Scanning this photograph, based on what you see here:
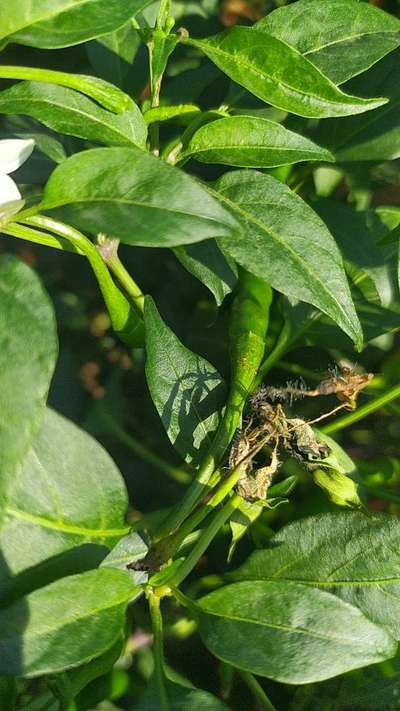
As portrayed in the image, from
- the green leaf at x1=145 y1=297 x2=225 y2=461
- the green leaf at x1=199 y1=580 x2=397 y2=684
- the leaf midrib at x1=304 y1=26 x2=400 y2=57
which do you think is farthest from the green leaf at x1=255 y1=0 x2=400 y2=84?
the green leaf at x1=199 y1=580 x2=397 y2=684

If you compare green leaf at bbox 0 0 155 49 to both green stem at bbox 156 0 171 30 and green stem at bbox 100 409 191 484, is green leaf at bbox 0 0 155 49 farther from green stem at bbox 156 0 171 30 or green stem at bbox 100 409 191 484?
green stem at bbox 100 409 191 484

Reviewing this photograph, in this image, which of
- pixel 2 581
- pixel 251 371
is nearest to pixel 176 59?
pixel 251 371

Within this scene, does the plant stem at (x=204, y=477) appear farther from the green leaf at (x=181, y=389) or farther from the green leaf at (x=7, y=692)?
the green leaf at (x=7, y=692)

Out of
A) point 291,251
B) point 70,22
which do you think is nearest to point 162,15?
point 70,22

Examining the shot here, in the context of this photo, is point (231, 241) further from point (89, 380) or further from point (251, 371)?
point (89, 380)

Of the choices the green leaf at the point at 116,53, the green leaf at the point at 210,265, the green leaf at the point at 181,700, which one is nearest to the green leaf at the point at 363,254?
the green leaf at the point at 210,265

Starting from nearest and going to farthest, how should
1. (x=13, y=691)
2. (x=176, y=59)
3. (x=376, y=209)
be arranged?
1. (x=13, y=691)
2. (x=376, y=209)
3. (x=176, y=59)

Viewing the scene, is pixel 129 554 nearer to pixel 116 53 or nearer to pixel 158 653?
pixel 158 653

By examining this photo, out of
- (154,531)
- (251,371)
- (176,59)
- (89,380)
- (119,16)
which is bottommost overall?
(89,380)
